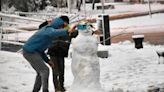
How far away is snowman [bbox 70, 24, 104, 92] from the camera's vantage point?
779 centimetres

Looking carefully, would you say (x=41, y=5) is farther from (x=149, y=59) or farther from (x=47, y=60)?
(x=47, y=60)

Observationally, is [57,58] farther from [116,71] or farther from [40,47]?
[116,71]

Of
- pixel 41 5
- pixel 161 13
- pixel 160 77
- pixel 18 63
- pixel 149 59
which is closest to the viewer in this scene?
pixel 160 77

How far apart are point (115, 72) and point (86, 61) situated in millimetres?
4224

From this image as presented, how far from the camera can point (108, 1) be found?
57.1 metres

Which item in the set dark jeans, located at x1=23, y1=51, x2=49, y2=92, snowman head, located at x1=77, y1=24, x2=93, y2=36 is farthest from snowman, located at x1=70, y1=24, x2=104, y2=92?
dark jeans, located at x1=23, y1=51, x2=49, y2=92

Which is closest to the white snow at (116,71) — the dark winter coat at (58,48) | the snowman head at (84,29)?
the dark winter coat at (58,48)

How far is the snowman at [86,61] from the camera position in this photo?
779 centimetres

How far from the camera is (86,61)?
7.85m

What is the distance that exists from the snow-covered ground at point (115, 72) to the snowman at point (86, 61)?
6.40ft

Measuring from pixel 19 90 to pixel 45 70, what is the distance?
1314mm

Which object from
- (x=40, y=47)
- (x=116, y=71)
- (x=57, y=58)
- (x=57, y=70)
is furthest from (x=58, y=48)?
(x=116, y=71)

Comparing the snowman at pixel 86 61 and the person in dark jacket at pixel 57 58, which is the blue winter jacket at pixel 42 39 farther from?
the snowman at pixel 86 61

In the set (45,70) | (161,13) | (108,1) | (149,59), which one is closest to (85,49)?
(45,70)
